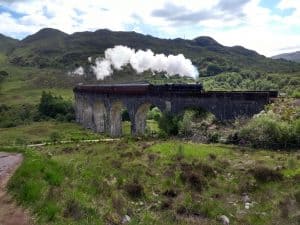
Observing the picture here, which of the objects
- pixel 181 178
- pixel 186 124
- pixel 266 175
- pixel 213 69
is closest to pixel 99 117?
pixel 186 124

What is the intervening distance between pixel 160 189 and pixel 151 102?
2571 cm

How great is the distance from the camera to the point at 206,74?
128125 mm

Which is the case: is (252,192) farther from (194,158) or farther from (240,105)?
(240,105)

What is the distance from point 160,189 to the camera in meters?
17.9

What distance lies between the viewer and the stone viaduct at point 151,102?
33844 mm

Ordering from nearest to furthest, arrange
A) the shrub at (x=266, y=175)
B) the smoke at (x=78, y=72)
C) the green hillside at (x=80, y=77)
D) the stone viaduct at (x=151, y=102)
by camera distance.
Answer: the shrub at (x=266, y=175)
the stone viaduct at (x=151, y=102)
the green hillside at (x=80, y=77)
the smoke at (x=78, y=72)

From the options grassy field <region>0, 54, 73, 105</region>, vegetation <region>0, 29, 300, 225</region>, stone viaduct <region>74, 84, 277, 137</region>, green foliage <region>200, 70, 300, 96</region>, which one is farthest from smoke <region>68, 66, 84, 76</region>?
vegetation <region>0, 29, 300, 225</region>

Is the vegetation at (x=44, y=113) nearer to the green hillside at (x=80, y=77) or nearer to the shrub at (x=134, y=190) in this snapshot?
the green hillside at (x=80, y=77)

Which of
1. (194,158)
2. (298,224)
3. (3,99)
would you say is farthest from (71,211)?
(3,99)

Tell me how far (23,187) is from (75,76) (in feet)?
409

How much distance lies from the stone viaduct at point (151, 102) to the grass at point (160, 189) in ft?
30.7

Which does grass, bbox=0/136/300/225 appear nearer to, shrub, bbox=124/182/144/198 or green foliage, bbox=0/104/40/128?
shrub, bbox=124/182/144/198

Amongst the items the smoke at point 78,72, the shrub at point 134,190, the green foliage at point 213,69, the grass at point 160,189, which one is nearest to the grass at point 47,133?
the grass at point 160,189

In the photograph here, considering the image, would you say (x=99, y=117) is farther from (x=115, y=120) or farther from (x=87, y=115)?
(x=115, y=120)
